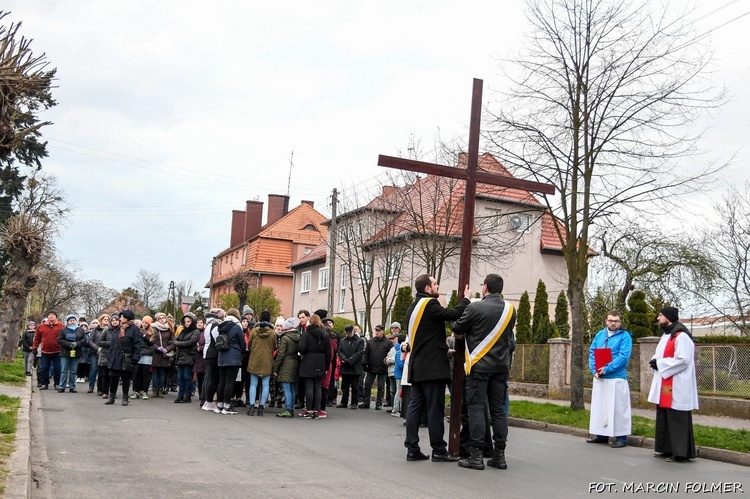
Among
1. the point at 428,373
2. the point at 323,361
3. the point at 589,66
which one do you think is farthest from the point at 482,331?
the point at 589,66

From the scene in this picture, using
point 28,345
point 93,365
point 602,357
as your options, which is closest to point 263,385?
point 602,357

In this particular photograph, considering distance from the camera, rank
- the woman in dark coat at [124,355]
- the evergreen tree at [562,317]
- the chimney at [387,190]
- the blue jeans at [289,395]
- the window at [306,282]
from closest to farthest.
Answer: the blue jeans at [289,395], the woman in dark coat at [124,355], the chimney at [387,190], the evergreen tree at [562,317], the window at [306,282]

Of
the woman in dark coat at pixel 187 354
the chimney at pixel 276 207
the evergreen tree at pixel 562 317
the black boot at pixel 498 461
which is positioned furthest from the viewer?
the chimney at pixel 276 207

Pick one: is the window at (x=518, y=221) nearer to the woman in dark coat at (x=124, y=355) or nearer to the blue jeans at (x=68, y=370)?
the woman in dark coat at (x=124, y=355)

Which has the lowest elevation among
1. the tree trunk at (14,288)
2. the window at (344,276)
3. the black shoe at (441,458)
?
the black shoe at (441,458)

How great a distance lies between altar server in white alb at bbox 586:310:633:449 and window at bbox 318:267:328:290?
3761 centimetres

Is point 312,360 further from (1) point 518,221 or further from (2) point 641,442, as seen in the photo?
(1) point 518,221

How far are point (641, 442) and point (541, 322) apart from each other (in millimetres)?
16374

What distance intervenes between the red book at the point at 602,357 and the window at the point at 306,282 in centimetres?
4123

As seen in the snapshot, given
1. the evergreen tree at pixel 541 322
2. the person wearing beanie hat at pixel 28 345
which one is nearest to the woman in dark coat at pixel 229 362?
the person wearing beanie hat at pixel 28 345

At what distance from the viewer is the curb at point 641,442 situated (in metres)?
10.3

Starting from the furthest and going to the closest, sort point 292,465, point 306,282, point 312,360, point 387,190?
point 306,282, point 387,190, point 312,360, point 292,465

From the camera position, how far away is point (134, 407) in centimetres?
1563

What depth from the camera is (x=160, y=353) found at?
60.9 feet
